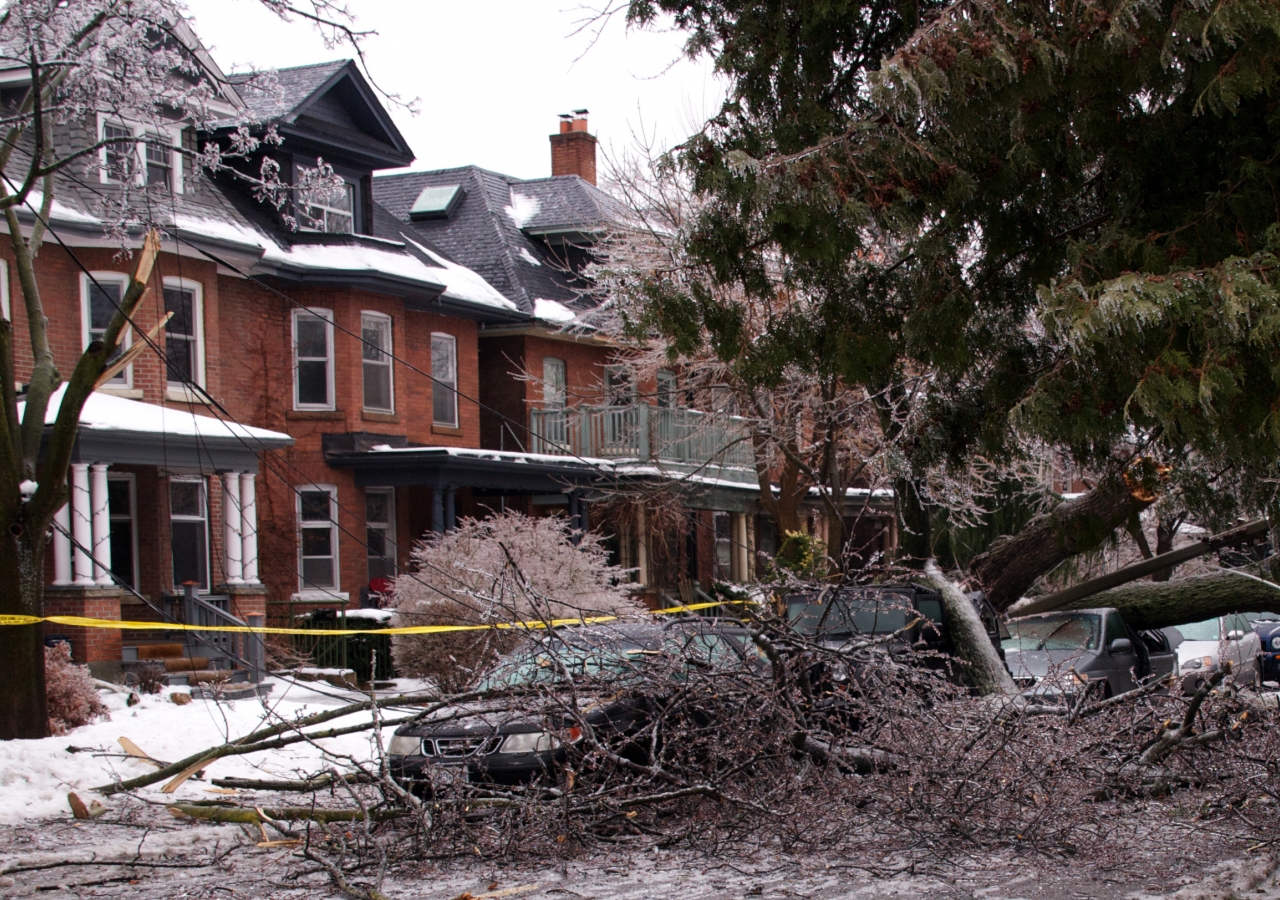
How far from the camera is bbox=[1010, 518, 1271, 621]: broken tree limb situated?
42.0ft

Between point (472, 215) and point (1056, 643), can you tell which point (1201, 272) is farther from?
point (472, 215)

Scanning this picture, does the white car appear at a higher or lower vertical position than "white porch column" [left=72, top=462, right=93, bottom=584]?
lower

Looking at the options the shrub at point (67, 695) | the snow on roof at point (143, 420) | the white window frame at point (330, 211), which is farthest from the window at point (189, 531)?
the shrub at point (67, 695)

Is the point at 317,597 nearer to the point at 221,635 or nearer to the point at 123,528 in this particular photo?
the point at 123,528

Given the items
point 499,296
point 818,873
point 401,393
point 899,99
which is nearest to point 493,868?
point 818,873

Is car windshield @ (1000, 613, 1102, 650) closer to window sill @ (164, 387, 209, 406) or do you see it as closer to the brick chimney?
window sill @ (164, 387, 209, 406)

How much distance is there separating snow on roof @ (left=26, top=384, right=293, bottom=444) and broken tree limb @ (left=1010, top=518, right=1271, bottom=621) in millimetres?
9575

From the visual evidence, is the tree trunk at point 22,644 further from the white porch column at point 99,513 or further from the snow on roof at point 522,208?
the snow on roof at point 522,208

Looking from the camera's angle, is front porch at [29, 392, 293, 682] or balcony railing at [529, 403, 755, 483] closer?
front porch at [29, 392, 293, 682]

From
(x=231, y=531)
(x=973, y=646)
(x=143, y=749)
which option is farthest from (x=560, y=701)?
(x=231, y=531)

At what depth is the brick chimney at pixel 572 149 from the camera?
31.0 m

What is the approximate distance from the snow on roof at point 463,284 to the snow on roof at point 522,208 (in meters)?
2.98

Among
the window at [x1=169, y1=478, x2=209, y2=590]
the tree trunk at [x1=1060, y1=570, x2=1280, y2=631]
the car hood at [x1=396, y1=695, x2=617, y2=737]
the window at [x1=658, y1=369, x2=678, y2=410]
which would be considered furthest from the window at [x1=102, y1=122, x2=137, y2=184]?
the tree trunk at [x1=1060, y1=570, x2=1280, y2=631]

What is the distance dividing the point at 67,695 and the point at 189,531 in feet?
22.5
